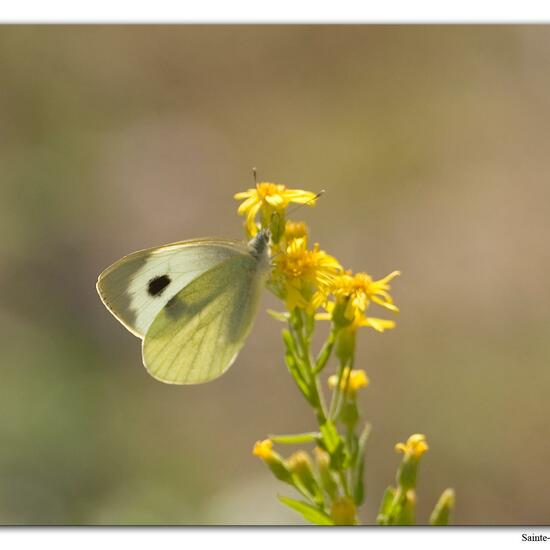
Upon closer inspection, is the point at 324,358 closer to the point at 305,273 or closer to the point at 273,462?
the point at 305,273

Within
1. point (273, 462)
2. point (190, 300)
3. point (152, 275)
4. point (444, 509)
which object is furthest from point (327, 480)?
point (152, 275)

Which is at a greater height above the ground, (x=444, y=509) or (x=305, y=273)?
(x=305, y=273)

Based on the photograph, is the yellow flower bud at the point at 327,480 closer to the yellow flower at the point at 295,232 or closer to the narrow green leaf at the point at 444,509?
the narrow green leaf at the point at 444,509

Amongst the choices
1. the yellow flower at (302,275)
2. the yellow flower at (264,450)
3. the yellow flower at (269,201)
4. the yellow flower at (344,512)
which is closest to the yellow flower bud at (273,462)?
the yellow flower at (264,450)

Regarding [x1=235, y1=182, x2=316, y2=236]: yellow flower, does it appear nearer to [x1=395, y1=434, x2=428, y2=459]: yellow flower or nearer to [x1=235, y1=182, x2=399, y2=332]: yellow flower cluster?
[x1=235, y1=182, x2=399, y2=332]: yellow flower cluster

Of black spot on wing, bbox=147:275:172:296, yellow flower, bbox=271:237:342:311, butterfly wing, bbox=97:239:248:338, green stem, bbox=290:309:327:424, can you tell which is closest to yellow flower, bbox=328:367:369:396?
green stem, bbox=290:309:327:424

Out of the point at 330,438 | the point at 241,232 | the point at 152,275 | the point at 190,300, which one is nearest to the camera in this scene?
the point at 330,438

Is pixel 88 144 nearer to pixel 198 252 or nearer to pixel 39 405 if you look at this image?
pixel 39 405

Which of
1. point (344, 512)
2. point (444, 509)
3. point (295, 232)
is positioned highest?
point (295, 232)
